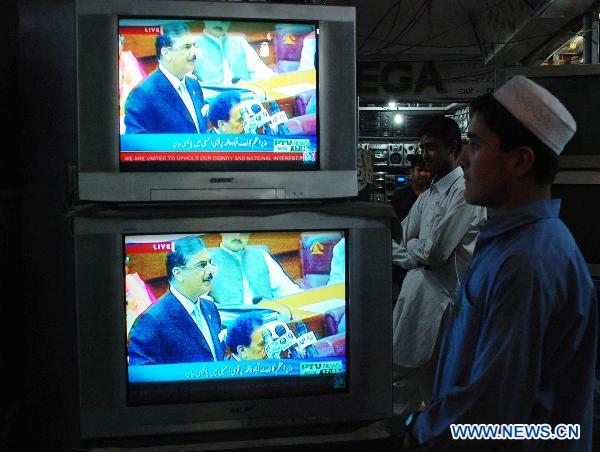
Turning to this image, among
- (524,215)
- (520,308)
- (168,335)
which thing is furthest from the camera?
(168,335)

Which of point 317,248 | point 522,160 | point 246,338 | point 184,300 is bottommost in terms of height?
point 246,338

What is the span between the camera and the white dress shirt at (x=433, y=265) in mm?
2795

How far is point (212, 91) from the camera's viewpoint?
Result: 1.64m

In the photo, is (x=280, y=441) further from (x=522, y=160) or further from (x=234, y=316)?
(x=522, y=160)

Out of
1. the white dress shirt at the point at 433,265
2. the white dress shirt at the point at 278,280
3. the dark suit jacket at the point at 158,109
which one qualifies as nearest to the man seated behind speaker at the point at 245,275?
the white dress shirt at the point at 278,280

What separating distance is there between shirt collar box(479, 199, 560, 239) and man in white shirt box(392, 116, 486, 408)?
1466 millimetres

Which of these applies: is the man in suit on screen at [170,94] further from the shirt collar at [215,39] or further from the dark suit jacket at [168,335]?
the dark suit jacket at [168,335]

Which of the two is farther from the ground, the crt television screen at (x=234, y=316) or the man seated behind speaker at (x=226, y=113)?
the man seated behind speaker at (x=226, y=113)

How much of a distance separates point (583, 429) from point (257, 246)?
89 centimetres

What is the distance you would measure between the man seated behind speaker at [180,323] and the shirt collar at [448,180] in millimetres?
1758

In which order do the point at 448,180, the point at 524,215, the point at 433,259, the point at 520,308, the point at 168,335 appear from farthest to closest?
the point at 448,180 → the point at 433,259 → the point at 168,335 → the point at 524,215 → the point at 520,308

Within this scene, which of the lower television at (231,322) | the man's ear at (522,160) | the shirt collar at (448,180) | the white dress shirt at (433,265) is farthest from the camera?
the shirt collar at (448,180)

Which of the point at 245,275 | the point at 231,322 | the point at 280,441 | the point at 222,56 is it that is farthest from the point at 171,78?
the point at 280,441

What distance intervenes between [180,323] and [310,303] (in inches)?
14.1
